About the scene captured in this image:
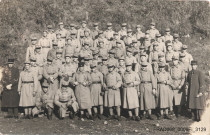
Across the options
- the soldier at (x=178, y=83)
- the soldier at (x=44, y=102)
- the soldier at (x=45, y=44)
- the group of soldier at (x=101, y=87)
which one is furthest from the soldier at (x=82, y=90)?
the soldier at (x=178, y=83)

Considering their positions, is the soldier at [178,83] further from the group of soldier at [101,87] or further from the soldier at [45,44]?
the soldier at [45,44]

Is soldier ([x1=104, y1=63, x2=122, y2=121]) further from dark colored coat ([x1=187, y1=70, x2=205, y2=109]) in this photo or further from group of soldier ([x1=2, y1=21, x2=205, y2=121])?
dark colored coat ([x1=187, y1=70, x2=205, y2=109])

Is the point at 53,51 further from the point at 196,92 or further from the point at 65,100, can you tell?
the point at 196,92

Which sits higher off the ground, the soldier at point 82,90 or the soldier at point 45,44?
the soldier at point 45,44

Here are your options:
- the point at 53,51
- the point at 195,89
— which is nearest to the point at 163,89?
the point at 195,89

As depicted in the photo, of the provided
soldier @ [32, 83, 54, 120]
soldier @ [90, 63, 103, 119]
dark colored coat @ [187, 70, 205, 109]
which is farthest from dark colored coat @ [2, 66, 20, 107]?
dark colored coat @ [187, 70, 205, 109]

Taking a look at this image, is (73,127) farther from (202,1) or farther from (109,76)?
(202,1)
